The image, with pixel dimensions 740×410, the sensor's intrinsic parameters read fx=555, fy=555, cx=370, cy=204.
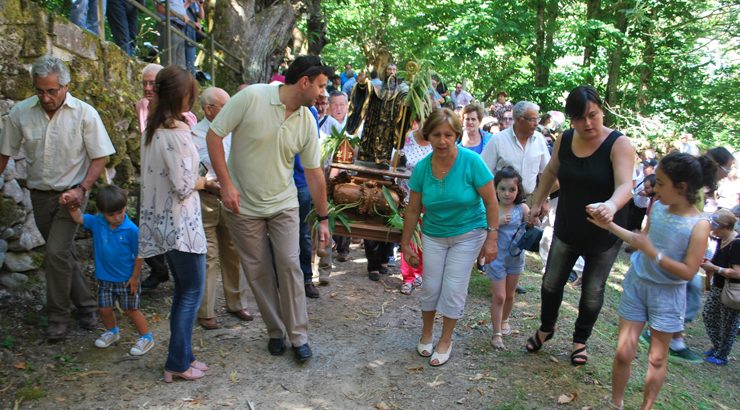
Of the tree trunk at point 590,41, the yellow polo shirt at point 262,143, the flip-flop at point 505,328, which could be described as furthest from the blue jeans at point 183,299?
the tree trunk at point 590,41

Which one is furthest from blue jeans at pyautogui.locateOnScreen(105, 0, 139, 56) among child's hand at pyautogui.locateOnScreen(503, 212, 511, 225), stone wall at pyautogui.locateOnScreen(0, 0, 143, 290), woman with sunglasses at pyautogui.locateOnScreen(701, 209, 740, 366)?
woman with sunglasses at pyautogui.locateOnScreen(701, 209, 740, 366)

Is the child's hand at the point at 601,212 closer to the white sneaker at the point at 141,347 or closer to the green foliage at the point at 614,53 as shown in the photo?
the white sneaker at the point at 141,347

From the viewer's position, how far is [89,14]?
20.7 ft

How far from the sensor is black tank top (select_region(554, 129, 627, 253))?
3.93m

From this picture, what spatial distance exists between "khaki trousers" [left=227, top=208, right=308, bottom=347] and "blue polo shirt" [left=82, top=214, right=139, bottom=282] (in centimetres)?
78

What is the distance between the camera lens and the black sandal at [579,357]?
4449mm

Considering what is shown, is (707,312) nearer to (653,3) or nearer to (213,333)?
(213,333)

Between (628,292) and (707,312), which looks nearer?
(628,292)

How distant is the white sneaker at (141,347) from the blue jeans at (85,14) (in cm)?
367

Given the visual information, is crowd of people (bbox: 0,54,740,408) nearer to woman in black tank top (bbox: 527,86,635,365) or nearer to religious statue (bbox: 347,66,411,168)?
woman in black tank top (bbox: 527,86,635,365)

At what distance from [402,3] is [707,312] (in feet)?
67.7

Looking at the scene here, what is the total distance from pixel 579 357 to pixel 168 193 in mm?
3362

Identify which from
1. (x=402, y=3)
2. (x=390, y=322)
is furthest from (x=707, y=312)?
(x=402, y=3)

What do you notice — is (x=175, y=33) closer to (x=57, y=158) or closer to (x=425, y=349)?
(x=57, y=158)
